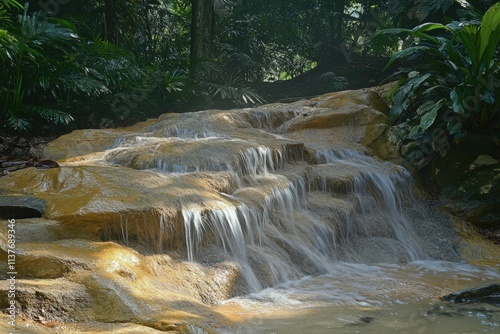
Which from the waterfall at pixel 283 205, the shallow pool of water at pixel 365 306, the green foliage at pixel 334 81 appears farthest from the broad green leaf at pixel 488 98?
the green foliage at pixel 334 81

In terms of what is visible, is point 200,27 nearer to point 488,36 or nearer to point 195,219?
point 488,36

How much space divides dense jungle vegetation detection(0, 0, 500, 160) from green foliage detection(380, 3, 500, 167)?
0.02 m

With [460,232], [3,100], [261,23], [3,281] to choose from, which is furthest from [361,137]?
[261,23]

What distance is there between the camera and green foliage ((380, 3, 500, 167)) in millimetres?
6652

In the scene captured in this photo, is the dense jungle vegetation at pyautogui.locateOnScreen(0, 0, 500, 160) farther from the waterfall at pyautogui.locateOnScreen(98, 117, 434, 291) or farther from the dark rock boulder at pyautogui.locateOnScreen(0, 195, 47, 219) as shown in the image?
the dark rock boulder at pyautogui.locateOnScreen(0, 195, 47, 219)

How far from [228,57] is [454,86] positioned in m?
7.63

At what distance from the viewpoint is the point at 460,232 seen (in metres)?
6.62

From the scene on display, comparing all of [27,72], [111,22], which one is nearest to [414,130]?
[27,72]

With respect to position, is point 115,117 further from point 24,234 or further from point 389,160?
point 24,234

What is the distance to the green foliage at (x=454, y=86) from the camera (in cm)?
665

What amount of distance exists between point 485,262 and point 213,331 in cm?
390

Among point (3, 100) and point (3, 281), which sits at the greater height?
point (3, 100)

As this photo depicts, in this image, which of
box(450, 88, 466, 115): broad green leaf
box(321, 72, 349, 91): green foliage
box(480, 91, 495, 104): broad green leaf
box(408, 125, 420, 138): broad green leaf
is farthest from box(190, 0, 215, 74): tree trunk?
box(480, 91, 495, 104): broad green leaf

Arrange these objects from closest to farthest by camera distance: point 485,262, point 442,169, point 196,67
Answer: point 485,262
point 442,169
point 196,67
